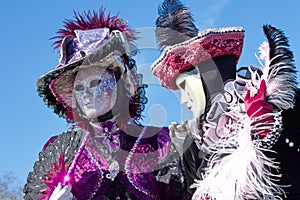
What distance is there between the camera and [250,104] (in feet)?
6.96

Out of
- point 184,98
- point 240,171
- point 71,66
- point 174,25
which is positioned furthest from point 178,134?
point 71,66

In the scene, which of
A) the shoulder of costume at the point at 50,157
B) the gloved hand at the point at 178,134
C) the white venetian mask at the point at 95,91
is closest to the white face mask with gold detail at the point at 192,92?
Result: the gloved hand at the point at 178,134

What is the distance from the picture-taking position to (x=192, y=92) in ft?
8.29

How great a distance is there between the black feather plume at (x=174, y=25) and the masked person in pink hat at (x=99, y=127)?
0.38m

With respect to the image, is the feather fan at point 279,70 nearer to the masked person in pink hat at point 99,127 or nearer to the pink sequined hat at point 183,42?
the pink sequined hat at point 183,42

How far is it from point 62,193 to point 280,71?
4.10 feet

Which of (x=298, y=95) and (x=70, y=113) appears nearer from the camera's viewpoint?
(x=298, y=95)

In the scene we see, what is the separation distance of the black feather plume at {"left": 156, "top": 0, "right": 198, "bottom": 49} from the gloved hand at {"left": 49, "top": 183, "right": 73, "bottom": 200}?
0.87 meters

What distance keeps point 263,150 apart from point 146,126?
109cm

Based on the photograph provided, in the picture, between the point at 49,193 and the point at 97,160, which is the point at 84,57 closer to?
the point at 97,160

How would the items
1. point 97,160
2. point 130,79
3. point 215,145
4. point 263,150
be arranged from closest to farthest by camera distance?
1. point 263,150
2. point 215,145
3. point 97,160
4. point 130,79

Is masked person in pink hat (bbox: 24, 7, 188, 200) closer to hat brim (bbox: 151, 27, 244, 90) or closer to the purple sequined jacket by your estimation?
the purple sequined jacket

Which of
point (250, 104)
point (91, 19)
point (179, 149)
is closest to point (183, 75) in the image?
point (179, 149)

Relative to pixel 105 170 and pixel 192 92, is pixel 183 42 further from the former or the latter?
pixel 105 170
